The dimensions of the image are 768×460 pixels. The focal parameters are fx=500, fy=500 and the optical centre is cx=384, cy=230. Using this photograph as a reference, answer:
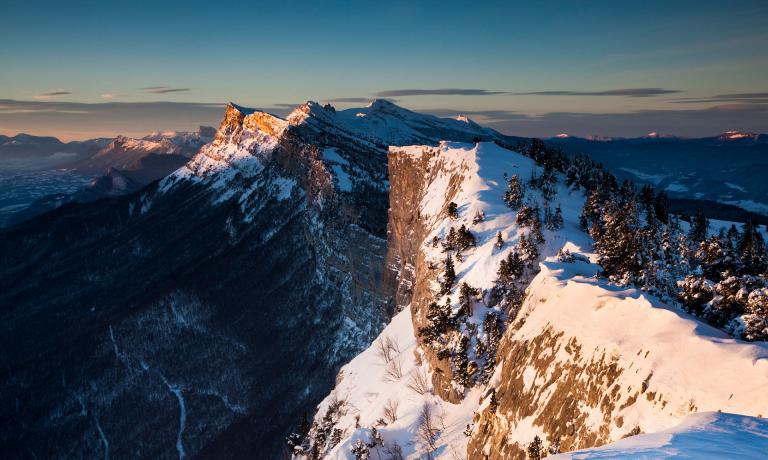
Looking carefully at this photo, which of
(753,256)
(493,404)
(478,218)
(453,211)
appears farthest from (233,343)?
(753,256)

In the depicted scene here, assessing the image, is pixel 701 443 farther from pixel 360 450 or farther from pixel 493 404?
pixel 360 450

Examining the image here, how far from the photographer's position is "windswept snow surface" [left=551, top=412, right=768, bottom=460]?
45.9 feet

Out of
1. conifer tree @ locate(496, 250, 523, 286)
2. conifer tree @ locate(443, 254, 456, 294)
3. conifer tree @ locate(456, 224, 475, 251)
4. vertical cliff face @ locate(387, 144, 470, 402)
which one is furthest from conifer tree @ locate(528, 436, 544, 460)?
conifer tree @ locate(456, 224, 475, 251)

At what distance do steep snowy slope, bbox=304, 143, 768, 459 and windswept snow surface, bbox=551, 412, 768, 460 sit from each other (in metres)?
3.41

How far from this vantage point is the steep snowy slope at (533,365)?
23.1 m

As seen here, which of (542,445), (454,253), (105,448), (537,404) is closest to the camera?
(542,445)

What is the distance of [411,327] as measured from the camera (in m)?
92.8

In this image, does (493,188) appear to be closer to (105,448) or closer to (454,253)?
(454,253)

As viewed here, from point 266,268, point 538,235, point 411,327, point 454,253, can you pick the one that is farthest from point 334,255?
point 538,235

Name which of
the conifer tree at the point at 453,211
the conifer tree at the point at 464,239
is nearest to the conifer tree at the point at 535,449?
the conifer tree at the point at 464,239

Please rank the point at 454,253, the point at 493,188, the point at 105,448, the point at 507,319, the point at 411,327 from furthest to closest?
the point at 105,448, the point at 411,327, the point at 493,188, the point at 454,253, the point at 507,319

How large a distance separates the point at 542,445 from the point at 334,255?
12660 centimetres

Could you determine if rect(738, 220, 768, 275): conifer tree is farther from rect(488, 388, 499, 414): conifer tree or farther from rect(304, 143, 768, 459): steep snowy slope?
rect(488, 388, 499, 414): conifer tree

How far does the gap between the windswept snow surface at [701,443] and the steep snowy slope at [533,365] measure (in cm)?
341
